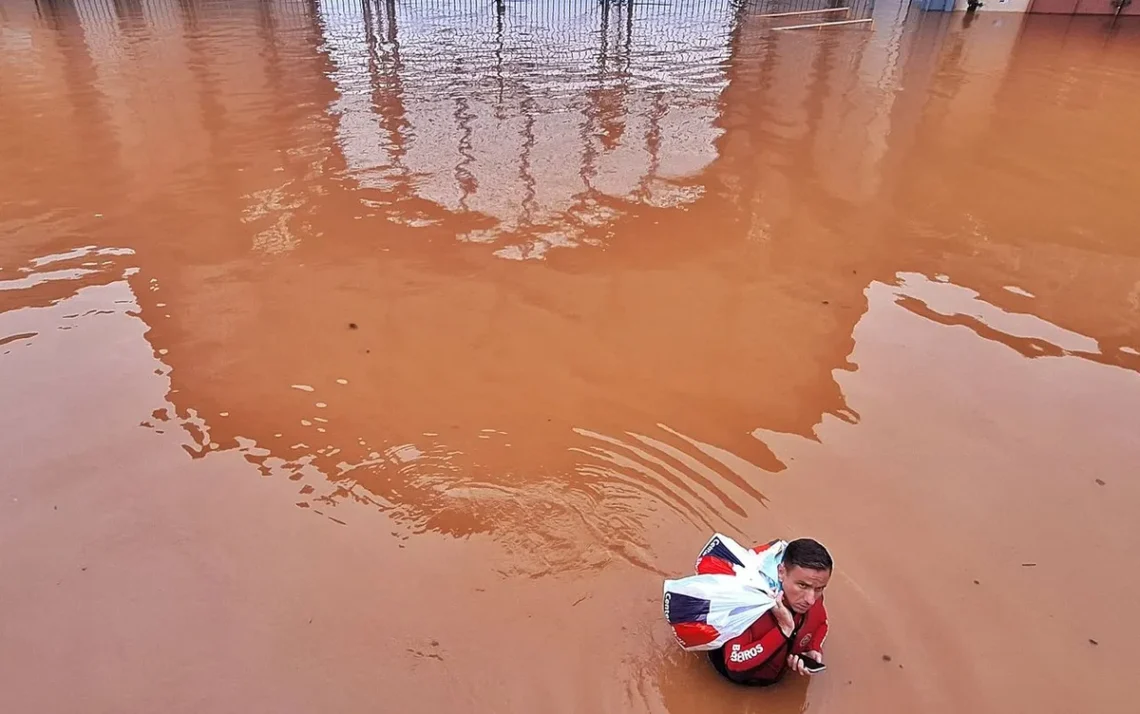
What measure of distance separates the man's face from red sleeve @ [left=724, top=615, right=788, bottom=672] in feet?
0.34

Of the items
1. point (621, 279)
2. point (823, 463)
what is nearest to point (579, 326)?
point (621, 279)

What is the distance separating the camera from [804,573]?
7.70ft

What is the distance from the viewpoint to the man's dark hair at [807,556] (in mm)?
2333

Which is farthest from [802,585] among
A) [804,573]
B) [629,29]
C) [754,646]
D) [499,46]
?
[629,29]

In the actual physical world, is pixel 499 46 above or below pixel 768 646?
above

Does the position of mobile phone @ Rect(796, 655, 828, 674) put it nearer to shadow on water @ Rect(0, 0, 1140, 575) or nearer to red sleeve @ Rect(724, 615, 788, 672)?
red sleeve @ Rect(724, 615, 788, 672)

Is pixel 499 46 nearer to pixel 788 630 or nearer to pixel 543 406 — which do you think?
pixel 543 406

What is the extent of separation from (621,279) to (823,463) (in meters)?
2.11

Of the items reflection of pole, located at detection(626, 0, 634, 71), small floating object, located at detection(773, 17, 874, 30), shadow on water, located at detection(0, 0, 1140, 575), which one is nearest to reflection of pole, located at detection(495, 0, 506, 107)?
shadow on water, located at detection(0, 0, 1140, 575)

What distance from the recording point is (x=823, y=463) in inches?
146

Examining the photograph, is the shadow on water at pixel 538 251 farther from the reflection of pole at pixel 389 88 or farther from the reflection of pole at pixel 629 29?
the reflection of pole at pixel 629 29

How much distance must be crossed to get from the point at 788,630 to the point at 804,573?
25 centimetres

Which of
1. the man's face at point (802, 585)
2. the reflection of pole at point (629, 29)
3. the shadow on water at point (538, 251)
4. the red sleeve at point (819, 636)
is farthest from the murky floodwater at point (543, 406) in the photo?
the reflection of pole at point (629, 29)

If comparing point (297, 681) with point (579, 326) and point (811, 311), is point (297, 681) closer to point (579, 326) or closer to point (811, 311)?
point (579, 326)
